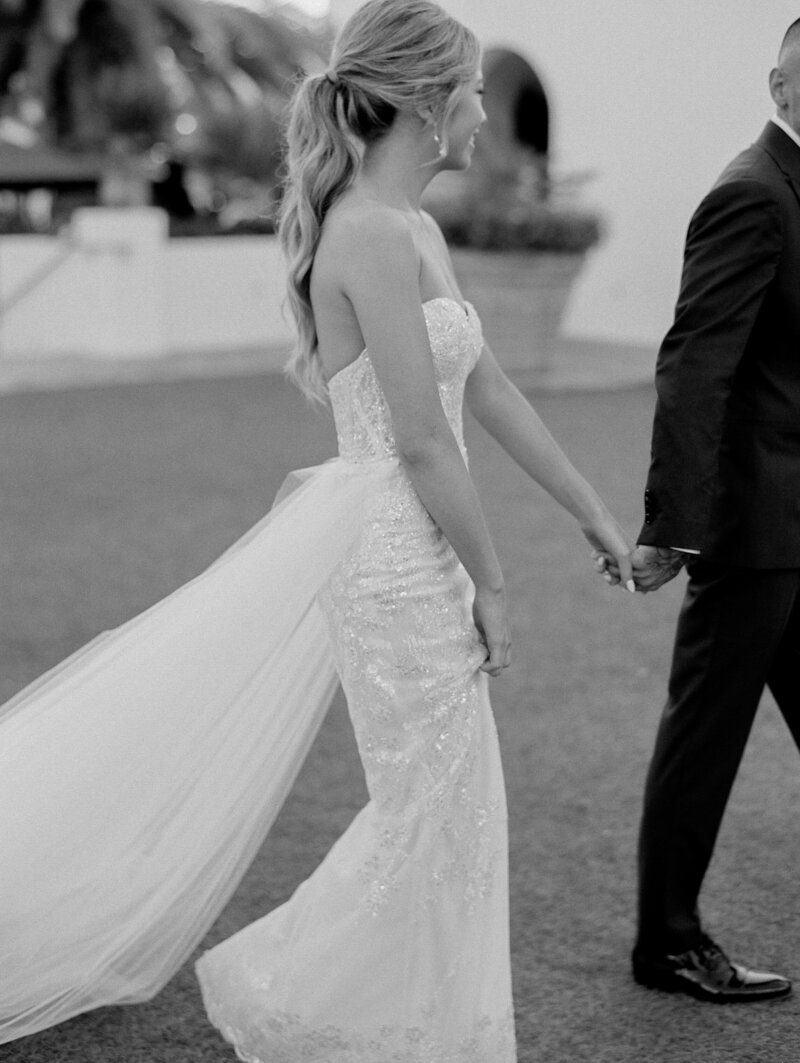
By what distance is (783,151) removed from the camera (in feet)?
8.55

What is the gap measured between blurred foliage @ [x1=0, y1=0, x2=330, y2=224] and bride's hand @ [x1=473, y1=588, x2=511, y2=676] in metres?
13.9

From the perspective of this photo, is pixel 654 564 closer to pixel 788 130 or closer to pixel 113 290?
pixel 788 130

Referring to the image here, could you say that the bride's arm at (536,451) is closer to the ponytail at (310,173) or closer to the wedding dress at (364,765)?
the wedding dress at (364,765)

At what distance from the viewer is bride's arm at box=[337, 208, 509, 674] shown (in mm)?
2369

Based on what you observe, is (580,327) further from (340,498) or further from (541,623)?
(340,498)

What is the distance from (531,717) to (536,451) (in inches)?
73.3

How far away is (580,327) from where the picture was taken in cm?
1482

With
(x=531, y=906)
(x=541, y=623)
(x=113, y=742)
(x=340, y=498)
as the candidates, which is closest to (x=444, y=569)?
(x=340, y=498)

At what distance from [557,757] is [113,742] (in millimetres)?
1925

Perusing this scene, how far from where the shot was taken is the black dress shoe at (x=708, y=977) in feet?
9.50

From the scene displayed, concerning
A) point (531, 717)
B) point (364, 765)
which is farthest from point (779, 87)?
point (531, 717)

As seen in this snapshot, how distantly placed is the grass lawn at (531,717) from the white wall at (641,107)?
4.04 m

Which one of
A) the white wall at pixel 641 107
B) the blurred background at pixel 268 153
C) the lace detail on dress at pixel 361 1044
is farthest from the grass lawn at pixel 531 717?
the white wall at pixel 641 107

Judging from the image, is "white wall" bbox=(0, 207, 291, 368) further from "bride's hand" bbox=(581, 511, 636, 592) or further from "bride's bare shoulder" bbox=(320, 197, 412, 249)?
"bride's bare shoulder" bbox=(320, 197, 412, 249)
